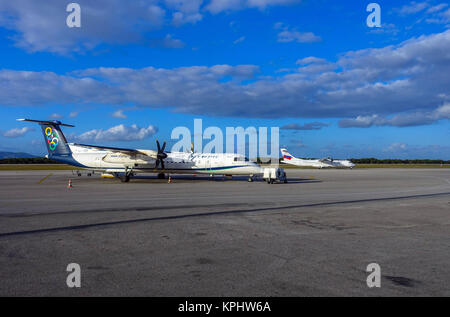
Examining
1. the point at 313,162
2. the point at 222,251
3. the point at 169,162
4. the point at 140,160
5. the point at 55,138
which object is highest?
the point at 55,138

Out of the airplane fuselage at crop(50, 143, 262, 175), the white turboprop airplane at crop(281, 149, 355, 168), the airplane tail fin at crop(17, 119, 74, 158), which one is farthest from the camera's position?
the white turboprop airplane at crop(281, 149, 355, 168)

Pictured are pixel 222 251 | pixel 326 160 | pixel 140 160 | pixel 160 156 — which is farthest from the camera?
pixel 326 160

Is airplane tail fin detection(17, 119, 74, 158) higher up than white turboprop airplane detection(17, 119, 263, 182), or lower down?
higher up

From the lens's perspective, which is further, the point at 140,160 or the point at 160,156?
the point at 140,160

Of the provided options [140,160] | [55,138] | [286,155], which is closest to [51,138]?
[55,138]

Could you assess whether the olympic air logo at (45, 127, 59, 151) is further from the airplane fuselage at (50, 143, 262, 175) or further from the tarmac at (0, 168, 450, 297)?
the tarmac at (0, 168, 450, 297)

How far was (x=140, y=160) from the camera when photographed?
32.4 metres

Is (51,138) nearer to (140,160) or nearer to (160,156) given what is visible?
(140,160)

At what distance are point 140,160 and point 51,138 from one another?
9526 mm

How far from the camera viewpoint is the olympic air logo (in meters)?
33.5

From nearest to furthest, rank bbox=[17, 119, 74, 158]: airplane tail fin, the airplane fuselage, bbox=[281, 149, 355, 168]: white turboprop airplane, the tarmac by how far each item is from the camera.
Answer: the tarmac → the airplane fuselage → bbox=[17, 119, 74, 158]: airplane tail fin → bbox=[281, 149, 355, 168]: white turboprop airplane

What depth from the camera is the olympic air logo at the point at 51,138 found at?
3347 centimetres

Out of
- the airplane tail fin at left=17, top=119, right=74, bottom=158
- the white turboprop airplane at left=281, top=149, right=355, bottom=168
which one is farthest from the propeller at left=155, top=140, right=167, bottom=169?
the white turboprop airplane at left=281, top=149, right=355, bottom=168
